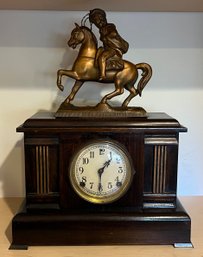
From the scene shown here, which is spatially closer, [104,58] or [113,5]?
[104,58]

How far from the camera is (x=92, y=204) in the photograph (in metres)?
0.80

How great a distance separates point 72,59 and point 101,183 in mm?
429

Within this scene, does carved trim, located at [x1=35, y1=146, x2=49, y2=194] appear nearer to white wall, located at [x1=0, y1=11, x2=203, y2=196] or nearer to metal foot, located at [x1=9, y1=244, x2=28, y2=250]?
metal foot, located at [x1=9, y1=244, x2=28, y2=250]

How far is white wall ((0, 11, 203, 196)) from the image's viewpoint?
1028 millimetres

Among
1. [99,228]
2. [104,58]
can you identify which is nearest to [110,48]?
[104,58]

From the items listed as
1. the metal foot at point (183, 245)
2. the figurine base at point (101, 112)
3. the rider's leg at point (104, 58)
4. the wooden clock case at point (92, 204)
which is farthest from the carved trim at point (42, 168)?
the metal foot at point (183, 245)

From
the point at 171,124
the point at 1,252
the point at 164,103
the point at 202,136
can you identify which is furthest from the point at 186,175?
the point at 1,252

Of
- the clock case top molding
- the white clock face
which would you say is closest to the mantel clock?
the white clock face

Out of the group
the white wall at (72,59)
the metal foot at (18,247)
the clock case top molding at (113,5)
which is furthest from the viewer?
the white wall at (72,59)

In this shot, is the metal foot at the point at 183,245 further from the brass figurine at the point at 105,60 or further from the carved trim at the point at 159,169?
the brass figurine at the point at 105,60

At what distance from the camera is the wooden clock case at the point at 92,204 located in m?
0.78

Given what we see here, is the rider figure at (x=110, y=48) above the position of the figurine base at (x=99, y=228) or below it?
above

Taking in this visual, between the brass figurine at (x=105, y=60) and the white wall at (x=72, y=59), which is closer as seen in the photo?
the brass figurine at (x=105, y=60)

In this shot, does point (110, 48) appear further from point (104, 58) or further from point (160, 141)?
point (160, 141)
